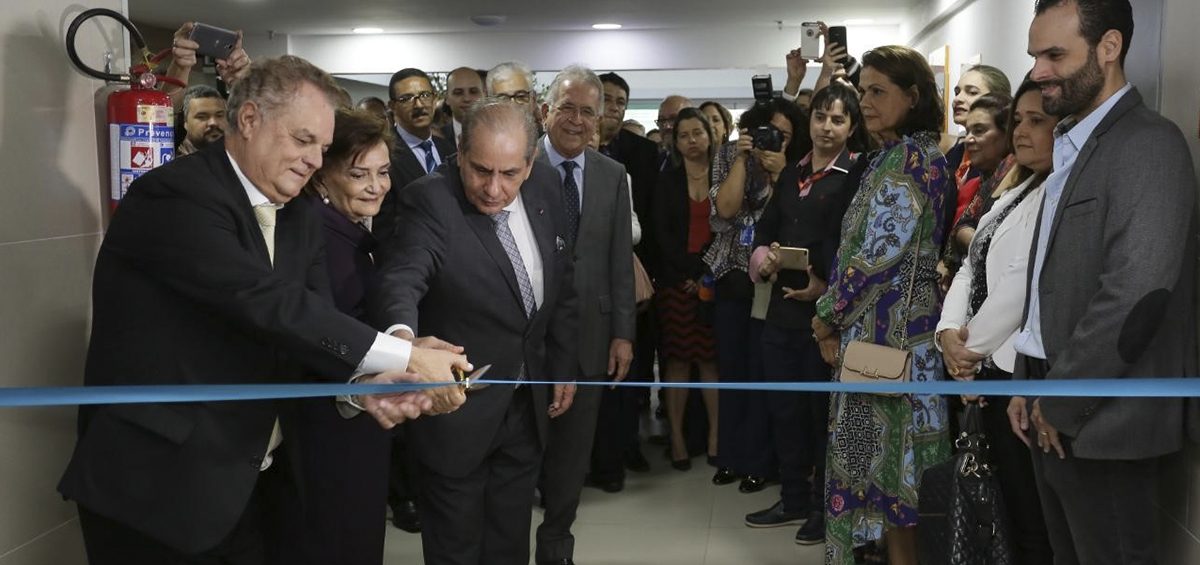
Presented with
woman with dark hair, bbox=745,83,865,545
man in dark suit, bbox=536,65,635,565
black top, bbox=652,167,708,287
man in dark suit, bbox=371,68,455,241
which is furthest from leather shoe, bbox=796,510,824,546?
man in dark suit, bbox=371,68,455,241

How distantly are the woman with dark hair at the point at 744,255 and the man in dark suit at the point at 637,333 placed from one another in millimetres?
406

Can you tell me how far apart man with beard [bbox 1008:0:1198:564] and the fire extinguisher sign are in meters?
1.95

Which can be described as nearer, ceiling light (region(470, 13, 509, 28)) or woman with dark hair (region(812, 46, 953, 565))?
woman with dark hair (region(812, 46, 953, 565))

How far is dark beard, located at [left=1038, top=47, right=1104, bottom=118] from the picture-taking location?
2367mm

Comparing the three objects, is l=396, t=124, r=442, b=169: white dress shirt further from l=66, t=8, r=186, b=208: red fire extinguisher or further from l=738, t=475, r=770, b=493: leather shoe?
l=66, t=8, r=186, b=208: red fire extinguisher

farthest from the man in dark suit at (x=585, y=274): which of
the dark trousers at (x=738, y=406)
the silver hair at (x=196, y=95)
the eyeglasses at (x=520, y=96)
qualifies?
the silver hair at (x=196, y=95)

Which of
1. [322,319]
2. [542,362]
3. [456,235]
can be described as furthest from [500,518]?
[322,319]

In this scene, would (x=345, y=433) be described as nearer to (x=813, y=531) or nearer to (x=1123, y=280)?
(x=1123, y=280)

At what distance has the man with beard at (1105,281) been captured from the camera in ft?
7.29

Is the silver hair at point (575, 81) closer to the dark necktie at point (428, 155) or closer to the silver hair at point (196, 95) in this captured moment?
the dark necktie at point (428, 155)

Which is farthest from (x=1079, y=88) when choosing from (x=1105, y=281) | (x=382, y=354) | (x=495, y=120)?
(x=382, y=354)

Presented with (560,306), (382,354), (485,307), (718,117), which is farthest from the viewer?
(718,117)

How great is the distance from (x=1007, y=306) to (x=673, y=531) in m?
2.00

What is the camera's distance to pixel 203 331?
2076mm
